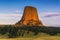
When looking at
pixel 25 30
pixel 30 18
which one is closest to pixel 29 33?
pixel 25 30

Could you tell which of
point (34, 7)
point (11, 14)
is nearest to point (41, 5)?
point (34, 7)

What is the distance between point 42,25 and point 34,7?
1.83 ft

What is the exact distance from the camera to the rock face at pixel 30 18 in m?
9.52

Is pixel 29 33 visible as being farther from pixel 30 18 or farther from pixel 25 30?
pixel 30 18

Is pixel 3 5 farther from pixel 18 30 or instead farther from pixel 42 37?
pixel 42 37

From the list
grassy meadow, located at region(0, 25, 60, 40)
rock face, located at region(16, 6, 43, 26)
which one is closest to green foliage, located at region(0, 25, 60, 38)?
grassy meadow, located at region(0, 25, 60, 40)

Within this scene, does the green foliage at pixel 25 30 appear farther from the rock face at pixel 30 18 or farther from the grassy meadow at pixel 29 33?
the rock face at pixel 30 18

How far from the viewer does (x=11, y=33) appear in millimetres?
9641

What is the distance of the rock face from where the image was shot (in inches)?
375

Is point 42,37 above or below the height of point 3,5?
below

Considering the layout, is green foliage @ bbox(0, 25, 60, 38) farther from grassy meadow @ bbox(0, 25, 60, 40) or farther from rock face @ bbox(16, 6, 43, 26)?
rock face @ bbox(16, 6, 43, 26)

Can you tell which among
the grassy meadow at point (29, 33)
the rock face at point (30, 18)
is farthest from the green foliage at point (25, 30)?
the rock face at point (30, 18)

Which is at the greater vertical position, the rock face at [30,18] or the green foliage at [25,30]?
the rock face at [30,18]

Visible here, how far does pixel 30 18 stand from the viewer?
9.55m
